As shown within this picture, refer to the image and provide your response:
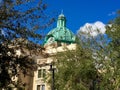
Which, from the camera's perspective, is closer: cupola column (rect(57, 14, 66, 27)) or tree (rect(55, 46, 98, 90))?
tree (rect(55, 46, 98, 90))

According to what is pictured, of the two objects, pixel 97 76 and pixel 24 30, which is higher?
pixel 97 76

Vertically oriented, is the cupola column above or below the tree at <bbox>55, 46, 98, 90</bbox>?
above

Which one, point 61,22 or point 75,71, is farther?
point 61,22

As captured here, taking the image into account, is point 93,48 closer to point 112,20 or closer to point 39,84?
point 112,20

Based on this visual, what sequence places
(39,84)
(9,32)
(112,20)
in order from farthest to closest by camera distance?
(39,84) < (112,20) < (9,32)

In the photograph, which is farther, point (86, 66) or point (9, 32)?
point (86, 66)

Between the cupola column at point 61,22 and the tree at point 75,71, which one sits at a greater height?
the cupola column at point 61,22

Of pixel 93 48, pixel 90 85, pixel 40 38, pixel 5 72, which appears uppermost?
pixel 93 48

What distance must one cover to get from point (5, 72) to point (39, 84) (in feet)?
169

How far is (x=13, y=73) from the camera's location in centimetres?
1981

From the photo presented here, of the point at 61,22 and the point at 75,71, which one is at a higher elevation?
the point at 61,22

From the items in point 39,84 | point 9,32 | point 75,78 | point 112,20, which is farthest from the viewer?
point 39,84

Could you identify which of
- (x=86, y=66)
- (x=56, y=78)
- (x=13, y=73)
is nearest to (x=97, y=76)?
(x=86, y=66)

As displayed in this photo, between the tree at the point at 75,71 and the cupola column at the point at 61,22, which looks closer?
the tree at the point at 75,71
